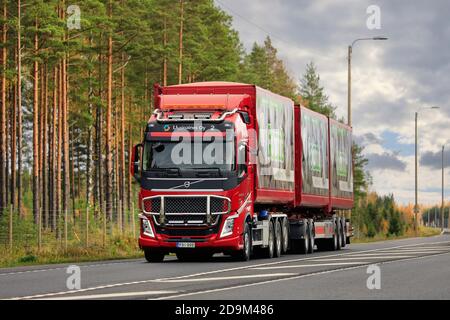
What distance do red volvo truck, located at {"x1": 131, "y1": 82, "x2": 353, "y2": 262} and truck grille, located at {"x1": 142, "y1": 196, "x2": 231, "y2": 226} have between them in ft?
0.08

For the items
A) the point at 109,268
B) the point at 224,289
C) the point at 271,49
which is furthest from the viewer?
the point at 271,49

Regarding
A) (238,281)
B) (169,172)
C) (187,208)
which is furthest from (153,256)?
(238,281)

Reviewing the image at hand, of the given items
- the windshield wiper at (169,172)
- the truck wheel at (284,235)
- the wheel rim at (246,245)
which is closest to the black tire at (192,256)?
the wheel rim at (246,245)

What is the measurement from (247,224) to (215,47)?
56.4 metres

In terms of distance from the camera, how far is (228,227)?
26969 mm

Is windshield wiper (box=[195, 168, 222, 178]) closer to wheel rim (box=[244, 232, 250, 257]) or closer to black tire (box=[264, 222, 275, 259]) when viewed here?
wheel rim (box=[244, 232, 250, 257])

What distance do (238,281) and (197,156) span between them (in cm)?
802

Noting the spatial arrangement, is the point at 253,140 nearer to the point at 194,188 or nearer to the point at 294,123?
the point at 194,188

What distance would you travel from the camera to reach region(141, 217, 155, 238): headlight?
27219 mm

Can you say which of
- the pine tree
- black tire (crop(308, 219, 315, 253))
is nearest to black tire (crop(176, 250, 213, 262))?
black tire (crop(308, 219, 315, 253))

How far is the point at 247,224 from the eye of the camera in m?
27.9

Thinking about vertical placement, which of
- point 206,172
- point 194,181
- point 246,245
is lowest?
point 246,245

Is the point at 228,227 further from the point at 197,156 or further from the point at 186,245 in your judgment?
the point at 197,156
